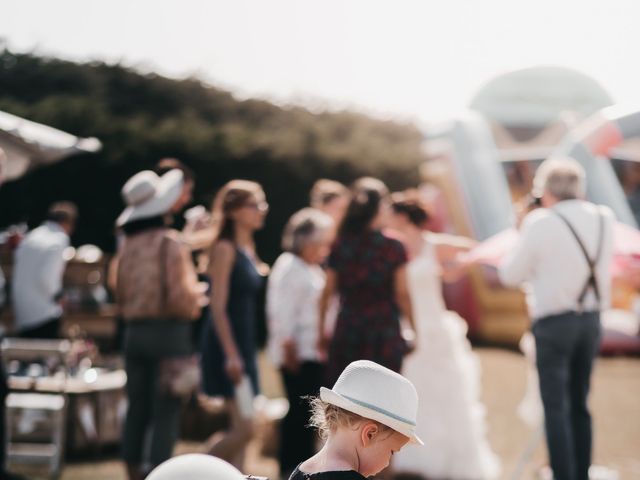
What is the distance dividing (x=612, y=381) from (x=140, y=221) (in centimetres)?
719

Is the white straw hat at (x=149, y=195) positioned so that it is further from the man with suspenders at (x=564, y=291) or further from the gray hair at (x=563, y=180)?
the gray hair at (x=563, y=180)

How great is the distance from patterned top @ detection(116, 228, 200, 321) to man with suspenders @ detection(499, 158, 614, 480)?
159cm

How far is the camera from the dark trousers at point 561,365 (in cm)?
433

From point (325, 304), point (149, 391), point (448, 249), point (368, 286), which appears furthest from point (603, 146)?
point (149, 391)

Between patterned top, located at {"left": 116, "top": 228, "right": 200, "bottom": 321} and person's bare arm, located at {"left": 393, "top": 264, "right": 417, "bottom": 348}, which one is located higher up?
Answer: patterned top, located at {"left": 116, "top": 228, "right": 200, "bottom": 321}

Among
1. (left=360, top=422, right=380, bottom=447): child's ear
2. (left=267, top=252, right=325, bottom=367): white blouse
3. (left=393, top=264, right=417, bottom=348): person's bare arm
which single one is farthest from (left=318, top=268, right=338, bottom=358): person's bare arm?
(left=360, top=422, right=380, bottom=447): child's ear

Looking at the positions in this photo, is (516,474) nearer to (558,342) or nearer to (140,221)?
(558,342)

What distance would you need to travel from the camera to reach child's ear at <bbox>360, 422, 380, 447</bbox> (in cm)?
211

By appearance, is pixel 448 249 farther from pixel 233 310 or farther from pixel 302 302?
pixel 233 310

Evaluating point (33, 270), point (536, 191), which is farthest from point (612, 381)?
point (33, 270)

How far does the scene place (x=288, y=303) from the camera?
505cm

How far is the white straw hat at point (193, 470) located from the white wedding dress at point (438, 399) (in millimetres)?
3950

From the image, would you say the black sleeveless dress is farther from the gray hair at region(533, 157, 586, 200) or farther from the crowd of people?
the gray hair at region(533, 157, 586, 200)

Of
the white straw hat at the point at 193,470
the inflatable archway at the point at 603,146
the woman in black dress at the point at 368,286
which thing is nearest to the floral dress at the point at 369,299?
the woman in black dress at the point at 368,286
